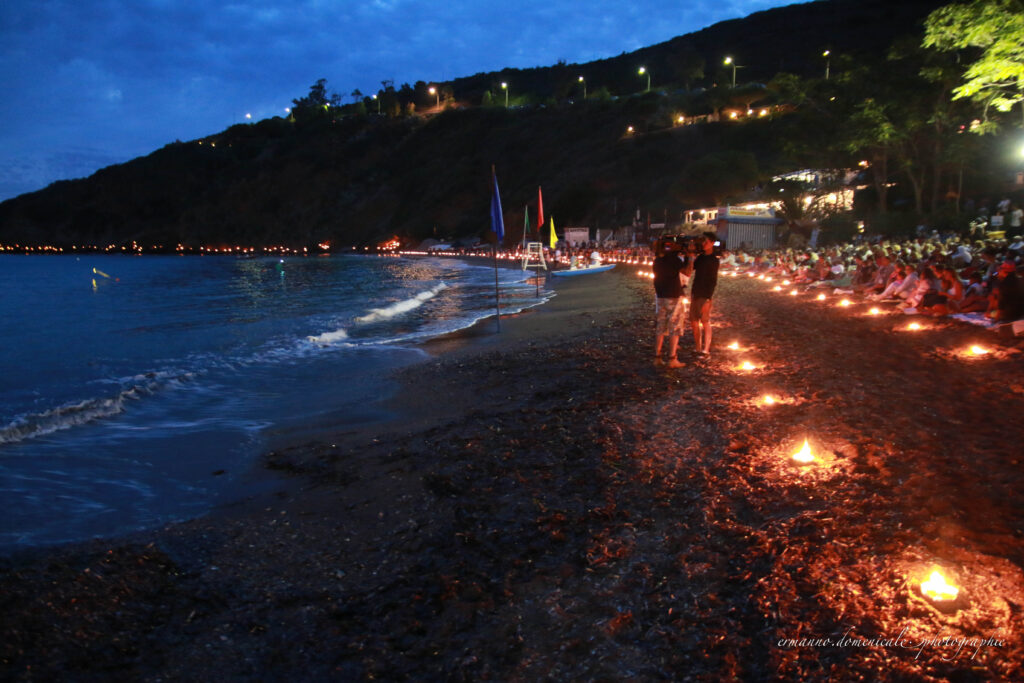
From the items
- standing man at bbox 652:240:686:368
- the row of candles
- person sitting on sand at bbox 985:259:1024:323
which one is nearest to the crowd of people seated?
person sitting on sand at bbox 985:259:1024:323

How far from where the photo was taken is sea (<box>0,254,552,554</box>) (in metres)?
5.56

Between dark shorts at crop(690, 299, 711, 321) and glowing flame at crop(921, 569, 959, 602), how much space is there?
6694 mm

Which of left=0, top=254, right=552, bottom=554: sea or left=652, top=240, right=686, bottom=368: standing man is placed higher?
left=652, top=240, right=686, bottom=368: standing man

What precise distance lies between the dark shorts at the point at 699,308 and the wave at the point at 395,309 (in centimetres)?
1218

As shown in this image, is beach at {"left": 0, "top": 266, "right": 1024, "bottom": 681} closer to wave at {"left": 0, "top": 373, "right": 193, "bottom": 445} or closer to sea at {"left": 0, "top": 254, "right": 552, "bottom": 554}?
sea at {"left": 0, "top": 254, "right": 552, "bottom": 554}

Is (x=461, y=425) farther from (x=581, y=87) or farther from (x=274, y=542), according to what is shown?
(x=581, y=87)

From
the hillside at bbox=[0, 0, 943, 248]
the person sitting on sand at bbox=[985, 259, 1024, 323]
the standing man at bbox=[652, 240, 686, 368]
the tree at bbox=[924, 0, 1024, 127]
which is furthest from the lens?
the hillside at bbox=[0, 0, 943, 248]

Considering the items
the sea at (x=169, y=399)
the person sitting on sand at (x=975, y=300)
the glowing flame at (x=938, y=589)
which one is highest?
the person sitting on sand at (x=975, y=300)

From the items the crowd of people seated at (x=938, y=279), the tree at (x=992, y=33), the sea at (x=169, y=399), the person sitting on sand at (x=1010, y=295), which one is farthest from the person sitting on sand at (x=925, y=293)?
the sea at (x=169, y=399)

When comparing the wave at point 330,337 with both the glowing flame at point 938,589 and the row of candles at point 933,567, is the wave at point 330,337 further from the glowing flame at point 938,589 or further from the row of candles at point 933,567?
the glowing flame at point 938,589

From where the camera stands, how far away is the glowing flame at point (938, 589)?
120 inches

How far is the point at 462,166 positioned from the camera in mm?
121812

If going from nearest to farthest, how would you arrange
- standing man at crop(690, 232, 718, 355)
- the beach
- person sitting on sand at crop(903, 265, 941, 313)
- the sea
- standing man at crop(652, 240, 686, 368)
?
the beach, the sea, standing man at crop(652, 240, 686, 368), standing man at crop(690, 232, 718, 355), person sitting on sand at crop(903, 265, 941, 313)

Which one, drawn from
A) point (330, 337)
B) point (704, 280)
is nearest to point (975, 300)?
point (704, 280)
